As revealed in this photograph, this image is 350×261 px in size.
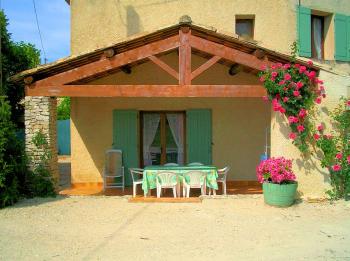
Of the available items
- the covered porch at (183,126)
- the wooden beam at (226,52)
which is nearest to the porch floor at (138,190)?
the covered porch at (183,126)

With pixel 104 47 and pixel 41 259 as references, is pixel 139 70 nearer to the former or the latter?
pixel 104 47

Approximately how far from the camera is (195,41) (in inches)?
293

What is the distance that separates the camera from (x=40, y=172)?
789cm

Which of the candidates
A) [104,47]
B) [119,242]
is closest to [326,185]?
[119,242]

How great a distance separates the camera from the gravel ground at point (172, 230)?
4883mm

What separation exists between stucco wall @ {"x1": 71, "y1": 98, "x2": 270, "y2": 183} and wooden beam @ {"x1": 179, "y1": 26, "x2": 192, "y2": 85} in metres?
2.97

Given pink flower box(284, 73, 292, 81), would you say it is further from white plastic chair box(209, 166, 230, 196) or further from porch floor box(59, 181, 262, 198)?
porch floor box(59, 181, 262, 198)

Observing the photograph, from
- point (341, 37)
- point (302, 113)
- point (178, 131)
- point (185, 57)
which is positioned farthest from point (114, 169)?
point (341, 37)

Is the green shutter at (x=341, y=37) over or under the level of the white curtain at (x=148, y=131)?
over

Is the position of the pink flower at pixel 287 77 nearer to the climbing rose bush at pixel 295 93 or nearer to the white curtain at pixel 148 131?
the climbing rose bush at pixel 295 93

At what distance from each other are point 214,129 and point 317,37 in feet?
14.2

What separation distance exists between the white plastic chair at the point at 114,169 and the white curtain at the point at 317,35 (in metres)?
6.58

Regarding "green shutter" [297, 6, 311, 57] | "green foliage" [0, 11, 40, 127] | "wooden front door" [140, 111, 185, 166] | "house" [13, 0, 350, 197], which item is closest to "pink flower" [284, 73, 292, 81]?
"house" [13, 0, 350, 197]

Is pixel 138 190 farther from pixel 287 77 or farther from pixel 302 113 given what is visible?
pixel 287 77
